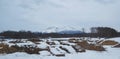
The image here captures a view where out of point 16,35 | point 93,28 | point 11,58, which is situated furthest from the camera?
point 93,28

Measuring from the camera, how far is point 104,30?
38875mm

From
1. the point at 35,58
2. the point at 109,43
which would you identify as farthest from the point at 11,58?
the point at 109,43

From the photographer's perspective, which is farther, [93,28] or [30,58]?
[93,28]

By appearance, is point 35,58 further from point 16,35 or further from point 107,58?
point 16,35

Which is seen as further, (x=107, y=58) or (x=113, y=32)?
(x=113, y=32)

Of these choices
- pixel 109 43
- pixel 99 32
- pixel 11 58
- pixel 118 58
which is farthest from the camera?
pixel 99 32

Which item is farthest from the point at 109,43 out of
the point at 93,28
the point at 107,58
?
the point at 93,28

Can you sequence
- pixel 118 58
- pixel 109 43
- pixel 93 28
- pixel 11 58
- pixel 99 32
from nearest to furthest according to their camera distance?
pixel 118 58 < pixel 11 58 < pixel 109 43 < pixel 99 32 < pixel 93 28

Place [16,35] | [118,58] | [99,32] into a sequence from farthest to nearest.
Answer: [99,32] → [16,35] → [118,58]

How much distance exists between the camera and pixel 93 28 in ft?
155

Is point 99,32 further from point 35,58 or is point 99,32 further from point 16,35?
point 35,58

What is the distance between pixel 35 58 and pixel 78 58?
204 centimetres

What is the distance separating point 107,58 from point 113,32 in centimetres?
2933

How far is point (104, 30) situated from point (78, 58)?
1196 inches
